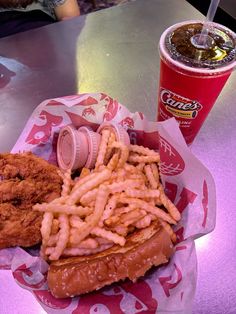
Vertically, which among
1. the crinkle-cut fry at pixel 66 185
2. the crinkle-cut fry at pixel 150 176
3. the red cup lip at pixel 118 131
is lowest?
the crinkle-cut fry at pixel 66 185

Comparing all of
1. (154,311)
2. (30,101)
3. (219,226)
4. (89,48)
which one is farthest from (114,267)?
(89,48)

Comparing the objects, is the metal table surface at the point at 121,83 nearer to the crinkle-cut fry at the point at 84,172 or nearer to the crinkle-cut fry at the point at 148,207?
the crinkle-cut fry at the point at 148,207

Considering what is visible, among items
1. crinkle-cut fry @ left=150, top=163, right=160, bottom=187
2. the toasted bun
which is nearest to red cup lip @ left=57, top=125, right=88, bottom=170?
crinkle-cut fry @ left=150, top=163, right=160, bottom=187

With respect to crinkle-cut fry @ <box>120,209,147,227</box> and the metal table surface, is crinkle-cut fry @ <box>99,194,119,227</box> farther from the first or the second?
the metal table surface

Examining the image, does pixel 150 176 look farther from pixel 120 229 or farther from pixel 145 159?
pixel 120 229

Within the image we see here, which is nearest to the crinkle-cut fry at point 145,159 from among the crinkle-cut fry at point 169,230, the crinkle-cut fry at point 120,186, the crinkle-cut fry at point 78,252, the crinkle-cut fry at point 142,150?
the crinkle-cut fry at point 142,150

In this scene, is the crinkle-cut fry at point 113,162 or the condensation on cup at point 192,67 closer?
the condensation on cup at point 192,67

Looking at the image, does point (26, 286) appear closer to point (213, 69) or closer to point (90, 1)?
point (213, 69)
